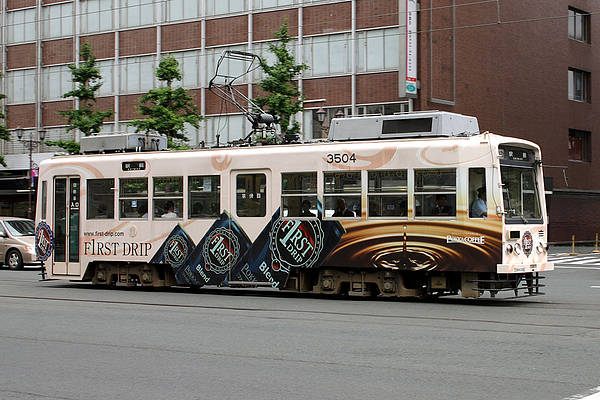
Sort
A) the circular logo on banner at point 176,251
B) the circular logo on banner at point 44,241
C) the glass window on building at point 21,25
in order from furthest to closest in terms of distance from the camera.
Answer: the glass window on building at point 21,25, the circular logo on banner at point 44,241, the circular logo on banner at point 176,251

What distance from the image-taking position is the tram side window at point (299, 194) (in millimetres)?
17766

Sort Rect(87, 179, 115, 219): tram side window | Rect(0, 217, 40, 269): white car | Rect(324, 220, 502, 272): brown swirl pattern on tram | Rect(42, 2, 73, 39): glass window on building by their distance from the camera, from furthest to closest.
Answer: Rect(42, 2, 73, 39): glass window on building → Rect(0, 217, 40, 269): white car → Rect(87, 179, 115, 219): tram side window → Rect(324, 220, 502, 272): brown swirl pattern on tram

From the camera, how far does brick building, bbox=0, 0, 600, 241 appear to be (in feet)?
128

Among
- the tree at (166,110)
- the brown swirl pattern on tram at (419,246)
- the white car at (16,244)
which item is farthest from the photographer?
the tree at (166,110)

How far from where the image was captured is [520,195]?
16.6 m

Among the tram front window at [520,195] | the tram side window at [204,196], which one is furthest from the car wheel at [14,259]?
the tram front window at [520,195]

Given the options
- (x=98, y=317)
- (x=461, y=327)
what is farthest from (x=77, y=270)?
(x=461, y=327)

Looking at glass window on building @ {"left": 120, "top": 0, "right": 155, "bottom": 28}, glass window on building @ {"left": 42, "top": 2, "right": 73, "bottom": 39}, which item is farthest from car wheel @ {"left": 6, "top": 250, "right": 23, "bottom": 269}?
glass window on building @ {"left": 42, "top": 2, "right": 73, "bottom": 39}

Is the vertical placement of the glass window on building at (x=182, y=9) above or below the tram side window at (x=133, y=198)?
above

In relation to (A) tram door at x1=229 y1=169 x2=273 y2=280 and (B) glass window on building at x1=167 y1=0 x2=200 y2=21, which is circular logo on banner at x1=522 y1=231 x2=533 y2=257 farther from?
(B) glass window on building at x1=167 y1=0 x2=200 y2=21

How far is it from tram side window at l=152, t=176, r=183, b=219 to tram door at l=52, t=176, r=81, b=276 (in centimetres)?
231

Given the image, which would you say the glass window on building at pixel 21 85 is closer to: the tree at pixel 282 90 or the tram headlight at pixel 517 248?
the tree at pixel 282 90

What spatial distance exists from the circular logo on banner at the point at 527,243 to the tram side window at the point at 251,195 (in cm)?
522

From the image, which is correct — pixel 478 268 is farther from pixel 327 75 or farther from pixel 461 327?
pixel 327 75
